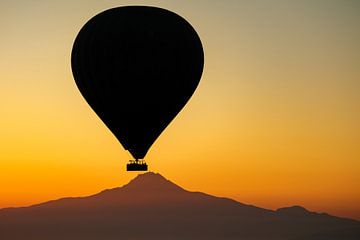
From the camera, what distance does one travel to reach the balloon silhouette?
74.6m

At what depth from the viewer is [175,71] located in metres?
75.6

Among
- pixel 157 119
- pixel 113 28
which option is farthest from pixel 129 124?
pixel 113 28

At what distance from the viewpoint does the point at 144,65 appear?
245ft

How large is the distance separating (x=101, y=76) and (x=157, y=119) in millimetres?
5161

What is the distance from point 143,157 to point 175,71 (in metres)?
6.83

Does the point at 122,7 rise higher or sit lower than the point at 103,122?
higher

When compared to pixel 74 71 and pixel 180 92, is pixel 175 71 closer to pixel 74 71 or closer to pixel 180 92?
pixel 180 92

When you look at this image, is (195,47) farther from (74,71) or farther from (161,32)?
(74,71)

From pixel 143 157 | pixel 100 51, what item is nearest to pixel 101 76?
pixel 100 51

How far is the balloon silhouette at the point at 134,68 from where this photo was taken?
74562 millimetres

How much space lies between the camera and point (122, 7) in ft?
247

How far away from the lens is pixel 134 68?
74562mm

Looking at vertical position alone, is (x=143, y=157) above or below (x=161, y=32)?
below

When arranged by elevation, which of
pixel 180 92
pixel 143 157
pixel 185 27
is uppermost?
pixel 185 27
